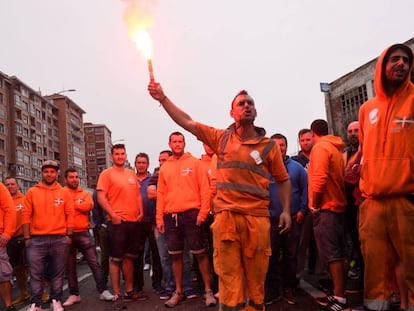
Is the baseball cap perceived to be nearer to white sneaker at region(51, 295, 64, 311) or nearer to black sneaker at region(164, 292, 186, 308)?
white sneaker at region(51, 295, 64, 311)

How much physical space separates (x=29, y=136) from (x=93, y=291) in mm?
82848

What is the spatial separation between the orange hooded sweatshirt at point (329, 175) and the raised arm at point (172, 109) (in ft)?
5.78

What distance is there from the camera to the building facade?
2292 centimetres

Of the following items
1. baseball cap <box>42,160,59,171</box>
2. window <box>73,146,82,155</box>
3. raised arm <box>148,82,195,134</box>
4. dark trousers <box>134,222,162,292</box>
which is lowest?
dark trousers <box>134,222,162,292</box>

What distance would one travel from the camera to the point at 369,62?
74.4 ft

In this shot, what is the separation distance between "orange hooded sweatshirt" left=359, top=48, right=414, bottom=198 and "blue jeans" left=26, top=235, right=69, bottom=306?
4.59 m

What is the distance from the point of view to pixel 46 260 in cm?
637

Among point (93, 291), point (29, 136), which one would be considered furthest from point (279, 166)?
point (29, 136)

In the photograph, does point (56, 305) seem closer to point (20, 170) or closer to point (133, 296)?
point (133, 296)

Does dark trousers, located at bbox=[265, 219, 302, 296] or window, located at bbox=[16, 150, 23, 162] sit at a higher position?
window, located at bbox=[16, 150, 23, 162]

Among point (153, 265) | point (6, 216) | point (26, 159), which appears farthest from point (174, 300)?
point (26, 159)

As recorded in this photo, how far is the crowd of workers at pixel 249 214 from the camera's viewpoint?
3.45 meters

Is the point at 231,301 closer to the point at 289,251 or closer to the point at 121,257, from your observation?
the point at 289,251

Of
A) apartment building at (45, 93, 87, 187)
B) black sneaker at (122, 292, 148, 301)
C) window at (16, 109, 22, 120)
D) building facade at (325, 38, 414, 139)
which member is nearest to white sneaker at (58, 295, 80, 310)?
black sneaker at (122, 292, 148, 301)
